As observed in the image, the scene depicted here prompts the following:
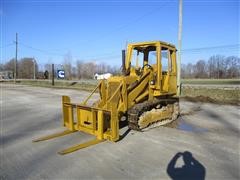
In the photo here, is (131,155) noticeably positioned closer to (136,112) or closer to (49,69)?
(136,112)

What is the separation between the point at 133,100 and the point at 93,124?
1528mm

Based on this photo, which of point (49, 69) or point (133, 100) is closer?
point (133, 100)

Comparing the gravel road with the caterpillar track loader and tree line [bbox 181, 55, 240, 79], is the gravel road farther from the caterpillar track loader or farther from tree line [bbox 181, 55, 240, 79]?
tree line [bbox 181, 55, 240, 79]

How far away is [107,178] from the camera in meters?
4.21

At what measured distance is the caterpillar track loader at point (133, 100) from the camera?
664 cm

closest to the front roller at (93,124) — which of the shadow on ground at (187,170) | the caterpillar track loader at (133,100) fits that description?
the caterpillar track loader at (133,100)

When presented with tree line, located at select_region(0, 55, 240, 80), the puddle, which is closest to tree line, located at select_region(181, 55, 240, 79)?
tree line, located at select_region(0, 55, 240, 80)

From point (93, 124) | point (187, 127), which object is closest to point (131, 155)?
point (93, 124)

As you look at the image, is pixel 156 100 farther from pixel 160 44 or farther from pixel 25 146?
pixel 25 146

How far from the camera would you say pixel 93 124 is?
6.67m

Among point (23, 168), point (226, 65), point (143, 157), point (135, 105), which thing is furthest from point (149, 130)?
point (226, 65)

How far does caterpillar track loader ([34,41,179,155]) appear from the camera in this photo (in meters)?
6.64

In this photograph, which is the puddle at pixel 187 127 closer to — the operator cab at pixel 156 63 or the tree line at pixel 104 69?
the operator cab at pixel 156 63

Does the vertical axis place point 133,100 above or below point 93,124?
above
